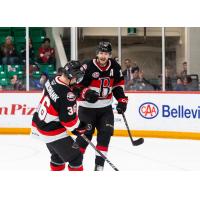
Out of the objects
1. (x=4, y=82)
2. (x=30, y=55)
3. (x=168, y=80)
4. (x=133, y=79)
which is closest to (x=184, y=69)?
(x=168, y=80)

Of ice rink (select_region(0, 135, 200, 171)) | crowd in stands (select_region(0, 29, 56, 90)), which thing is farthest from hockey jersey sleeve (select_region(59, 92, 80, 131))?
crowd in stands (select_region(0, 29, 56, 90))

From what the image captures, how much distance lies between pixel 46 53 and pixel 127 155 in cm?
343

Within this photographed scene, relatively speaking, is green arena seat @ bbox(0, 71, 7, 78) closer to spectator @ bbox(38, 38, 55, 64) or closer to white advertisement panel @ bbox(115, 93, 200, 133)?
spectator @ bbox(38, 38, 55, 64)

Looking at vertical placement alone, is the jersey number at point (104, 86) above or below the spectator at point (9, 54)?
below

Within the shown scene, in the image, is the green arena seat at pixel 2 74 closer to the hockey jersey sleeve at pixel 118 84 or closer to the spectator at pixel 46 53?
the spectator at pixel 46 53

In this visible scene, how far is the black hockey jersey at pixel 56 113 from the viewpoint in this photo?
3738 mm

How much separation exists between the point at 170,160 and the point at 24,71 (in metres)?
3.64

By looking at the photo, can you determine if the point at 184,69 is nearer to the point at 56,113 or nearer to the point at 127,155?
the point at 127,155

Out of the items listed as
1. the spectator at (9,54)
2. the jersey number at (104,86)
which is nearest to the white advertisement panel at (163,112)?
the spectator at (9,54)

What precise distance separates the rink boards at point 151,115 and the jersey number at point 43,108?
3611 mm

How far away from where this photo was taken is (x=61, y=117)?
376 cm

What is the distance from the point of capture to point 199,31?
8.41 m

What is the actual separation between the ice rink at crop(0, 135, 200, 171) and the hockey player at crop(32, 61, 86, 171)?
3.53 ft

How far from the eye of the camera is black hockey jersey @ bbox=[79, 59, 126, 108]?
454 cm
